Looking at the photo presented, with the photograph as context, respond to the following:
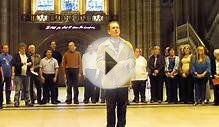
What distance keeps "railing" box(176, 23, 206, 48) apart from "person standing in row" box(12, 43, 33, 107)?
1038 cm

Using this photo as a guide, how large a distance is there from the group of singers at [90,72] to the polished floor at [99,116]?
0.60 m

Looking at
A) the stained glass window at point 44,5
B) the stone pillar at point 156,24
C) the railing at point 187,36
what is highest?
the stained glass window at point 44,5

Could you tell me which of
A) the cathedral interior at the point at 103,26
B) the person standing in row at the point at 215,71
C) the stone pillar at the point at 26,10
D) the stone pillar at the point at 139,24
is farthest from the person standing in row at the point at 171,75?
the stone pillar at the point at 26,10

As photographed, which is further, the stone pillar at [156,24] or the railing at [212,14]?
the stone pillar at [156,24]

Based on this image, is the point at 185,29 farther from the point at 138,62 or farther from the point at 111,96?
the point at 111,96

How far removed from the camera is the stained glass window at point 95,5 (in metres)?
36.9

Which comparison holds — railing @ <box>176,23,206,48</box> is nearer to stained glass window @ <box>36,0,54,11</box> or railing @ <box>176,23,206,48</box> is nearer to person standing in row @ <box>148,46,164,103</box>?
person standing in row @ <box>148,46,164,103</box>

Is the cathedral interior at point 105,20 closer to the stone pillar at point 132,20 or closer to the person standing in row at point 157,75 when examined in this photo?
the stone pillar at point 132,20

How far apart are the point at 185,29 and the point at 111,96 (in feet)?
61.0

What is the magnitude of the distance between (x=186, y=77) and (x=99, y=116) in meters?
4.09

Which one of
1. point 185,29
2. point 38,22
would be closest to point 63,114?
point 185,29

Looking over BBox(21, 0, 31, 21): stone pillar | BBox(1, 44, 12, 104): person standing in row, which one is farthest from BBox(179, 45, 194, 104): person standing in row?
BBox(21, 0, 31, 21): stone pillar

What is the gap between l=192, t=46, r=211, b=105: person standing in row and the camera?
14.8 m
